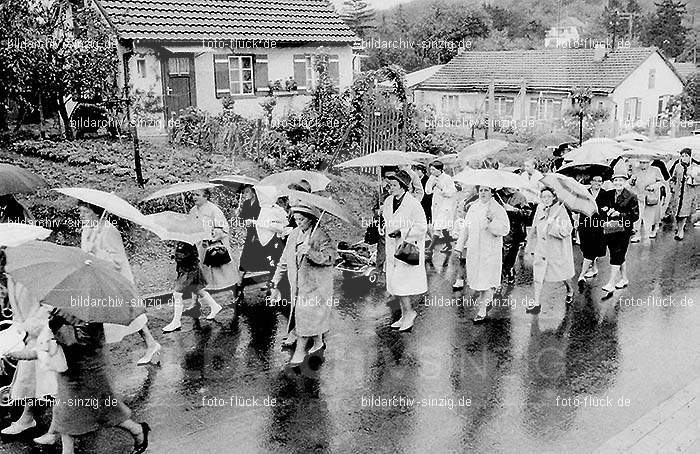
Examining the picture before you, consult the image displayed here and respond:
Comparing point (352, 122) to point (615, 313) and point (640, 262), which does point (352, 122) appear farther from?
point (615, 313)

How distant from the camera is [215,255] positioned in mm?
9070

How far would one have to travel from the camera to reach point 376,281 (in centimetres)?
1119

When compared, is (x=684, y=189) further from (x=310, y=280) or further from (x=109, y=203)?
(x=109, y=203)

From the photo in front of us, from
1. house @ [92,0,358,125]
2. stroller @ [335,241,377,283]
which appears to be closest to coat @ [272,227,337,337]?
stroller @ [335,241,377,283]

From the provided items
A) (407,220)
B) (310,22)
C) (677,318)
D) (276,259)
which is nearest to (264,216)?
(276,259)

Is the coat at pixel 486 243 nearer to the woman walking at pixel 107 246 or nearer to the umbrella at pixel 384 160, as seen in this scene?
the umbrella at pixel 384 160

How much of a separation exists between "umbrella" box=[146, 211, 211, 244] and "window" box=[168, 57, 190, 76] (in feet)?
45.3

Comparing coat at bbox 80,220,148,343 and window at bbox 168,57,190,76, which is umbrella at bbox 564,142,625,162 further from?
window at bbox 168,57,190,76

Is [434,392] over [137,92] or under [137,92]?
under

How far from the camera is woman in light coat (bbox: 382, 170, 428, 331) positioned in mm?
8805

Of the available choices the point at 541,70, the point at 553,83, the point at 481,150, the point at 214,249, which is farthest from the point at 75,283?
the point at 541,70

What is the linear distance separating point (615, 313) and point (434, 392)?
12.5ft

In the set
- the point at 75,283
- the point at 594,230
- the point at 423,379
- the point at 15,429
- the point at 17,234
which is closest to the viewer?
the point at 75,283

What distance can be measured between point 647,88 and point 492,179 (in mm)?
33807
